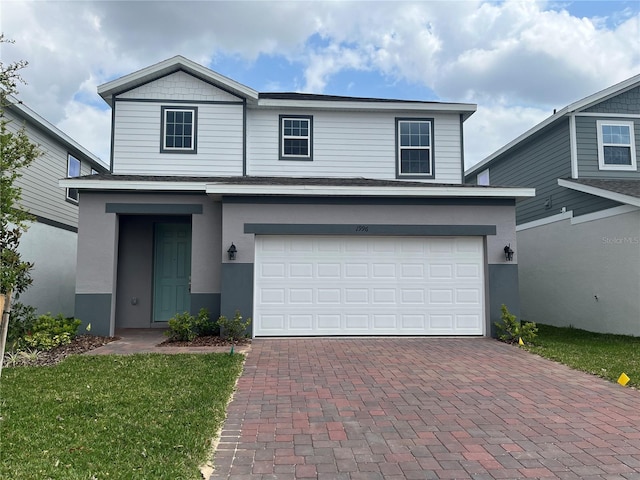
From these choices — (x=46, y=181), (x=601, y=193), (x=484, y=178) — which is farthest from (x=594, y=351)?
(x=46, y=181)

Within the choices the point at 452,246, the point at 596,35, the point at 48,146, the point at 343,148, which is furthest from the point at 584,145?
the point at 48,146

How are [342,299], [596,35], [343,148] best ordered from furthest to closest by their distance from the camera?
[596,35]
[343,148]
[342,299]

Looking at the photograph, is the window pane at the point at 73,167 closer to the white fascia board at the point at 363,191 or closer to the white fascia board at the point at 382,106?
the white fascia board at the point at 382,106

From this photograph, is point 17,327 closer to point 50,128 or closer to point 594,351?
point 50,128

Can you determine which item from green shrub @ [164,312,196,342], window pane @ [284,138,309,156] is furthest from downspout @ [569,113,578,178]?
green shrub @ [164,312,196,342]

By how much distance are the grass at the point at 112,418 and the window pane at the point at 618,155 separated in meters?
12.3

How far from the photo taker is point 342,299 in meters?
9.46

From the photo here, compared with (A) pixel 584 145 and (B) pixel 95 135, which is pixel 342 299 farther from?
(B) pixel 95 135

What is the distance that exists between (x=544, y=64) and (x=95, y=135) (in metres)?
17.8

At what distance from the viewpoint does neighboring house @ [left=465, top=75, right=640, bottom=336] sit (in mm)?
10430

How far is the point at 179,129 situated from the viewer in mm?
11453

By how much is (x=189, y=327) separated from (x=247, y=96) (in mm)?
6367

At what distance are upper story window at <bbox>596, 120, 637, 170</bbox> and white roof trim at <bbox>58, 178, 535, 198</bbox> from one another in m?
5.01

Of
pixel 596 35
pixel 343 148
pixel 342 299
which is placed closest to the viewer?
pixel 342 299
